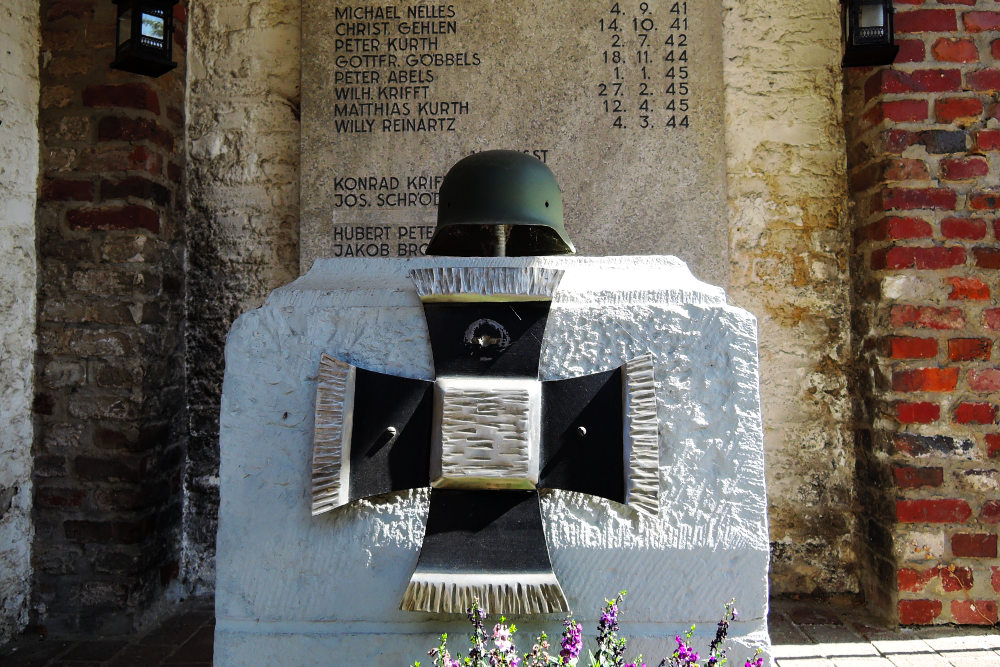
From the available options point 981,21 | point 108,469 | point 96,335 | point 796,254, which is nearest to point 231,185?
point 96,335

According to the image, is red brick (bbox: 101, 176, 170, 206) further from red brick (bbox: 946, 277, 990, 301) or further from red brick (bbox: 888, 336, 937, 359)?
red brick (bbox: 946, 277, 990, 301)

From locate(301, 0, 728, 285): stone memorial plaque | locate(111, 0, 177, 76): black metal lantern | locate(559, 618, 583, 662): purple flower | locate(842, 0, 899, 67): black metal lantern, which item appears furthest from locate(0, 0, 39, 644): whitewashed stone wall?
locate(842, 0, 899, 67): black metal lantern

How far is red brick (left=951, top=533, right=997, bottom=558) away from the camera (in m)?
2.25

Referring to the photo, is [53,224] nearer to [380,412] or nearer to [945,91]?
[380,412]

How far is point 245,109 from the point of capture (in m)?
2.72

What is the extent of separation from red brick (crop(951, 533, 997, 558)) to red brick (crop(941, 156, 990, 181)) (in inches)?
47.4

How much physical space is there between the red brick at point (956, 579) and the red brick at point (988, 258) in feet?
3.34

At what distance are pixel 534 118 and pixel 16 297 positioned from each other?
6.31ft

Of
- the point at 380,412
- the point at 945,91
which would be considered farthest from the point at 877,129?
the point at 380,412

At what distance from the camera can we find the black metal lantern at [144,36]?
2219 millimetres

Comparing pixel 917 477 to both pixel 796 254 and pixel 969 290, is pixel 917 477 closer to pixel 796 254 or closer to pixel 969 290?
pixel 969 290

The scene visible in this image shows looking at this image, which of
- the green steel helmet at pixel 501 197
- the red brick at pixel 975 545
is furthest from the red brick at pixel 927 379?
the green steel helmet at pixel 501 197

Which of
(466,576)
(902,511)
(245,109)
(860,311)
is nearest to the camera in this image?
(466,576)

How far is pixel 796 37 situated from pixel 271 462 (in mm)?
2529
